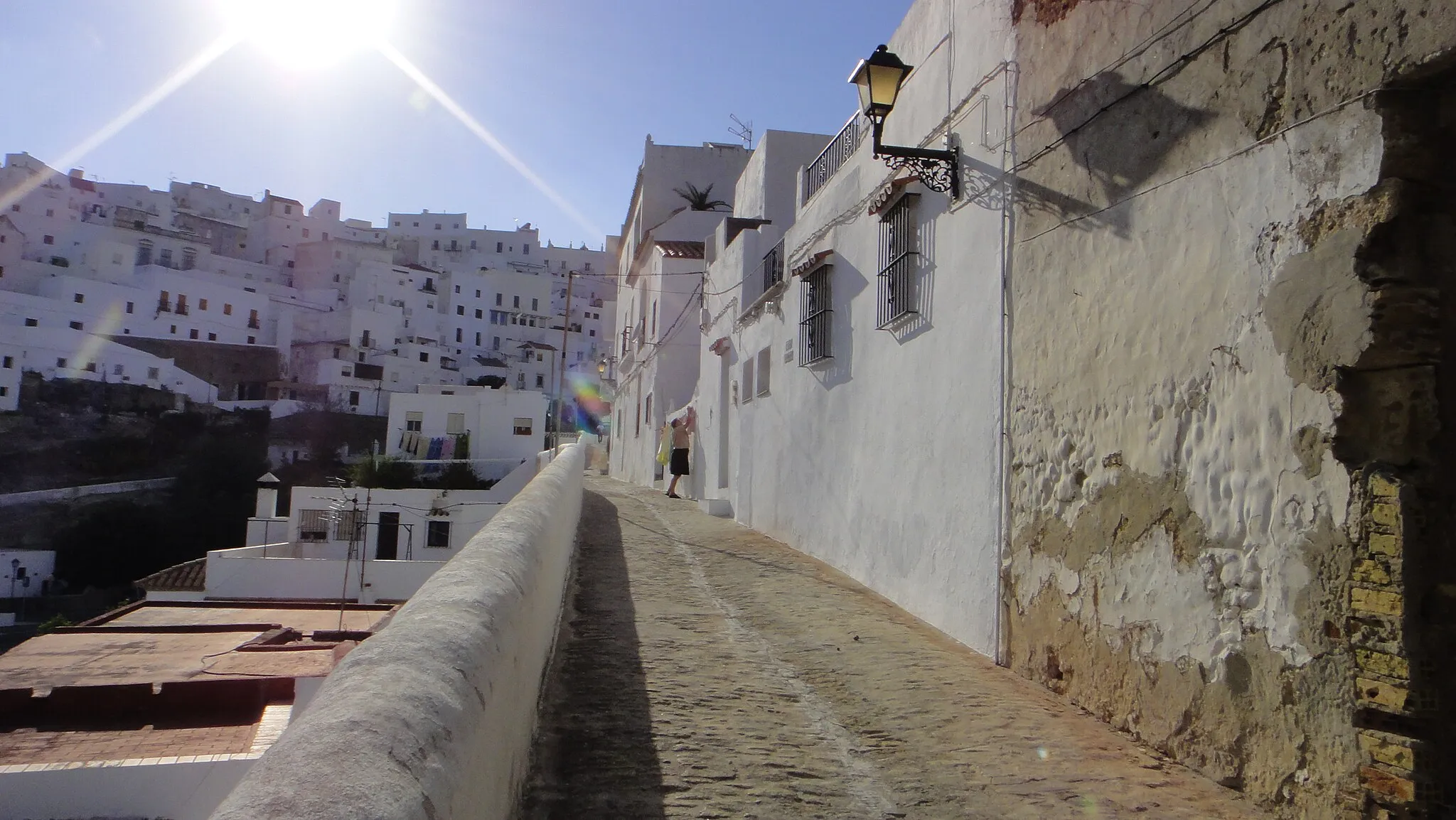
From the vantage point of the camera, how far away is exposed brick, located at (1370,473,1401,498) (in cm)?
273

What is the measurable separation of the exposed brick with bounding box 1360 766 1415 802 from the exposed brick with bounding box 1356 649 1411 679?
29 centimetres

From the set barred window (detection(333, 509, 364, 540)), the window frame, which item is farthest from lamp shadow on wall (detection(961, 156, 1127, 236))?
the window frame

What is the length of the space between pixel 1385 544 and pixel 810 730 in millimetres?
2393

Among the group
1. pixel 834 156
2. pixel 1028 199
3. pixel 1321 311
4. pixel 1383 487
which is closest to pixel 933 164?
pixel 1028 199

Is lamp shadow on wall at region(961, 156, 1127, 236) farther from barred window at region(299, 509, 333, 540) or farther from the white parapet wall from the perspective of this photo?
barred window at region(299, 509, 333, 540)

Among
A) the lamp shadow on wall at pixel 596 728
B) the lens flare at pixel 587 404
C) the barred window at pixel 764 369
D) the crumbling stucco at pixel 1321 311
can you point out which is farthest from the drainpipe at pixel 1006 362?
the lens flare at pixel 587 404

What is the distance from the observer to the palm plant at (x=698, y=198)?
96.6 feet

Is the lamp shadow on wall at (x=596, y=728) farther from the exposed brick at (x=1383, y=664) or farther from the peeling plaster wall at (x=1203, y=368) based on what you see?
the exposed brick at (x=1383, y=664)

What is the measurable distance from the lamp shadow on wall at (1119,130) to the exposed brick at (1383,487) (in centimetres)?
160

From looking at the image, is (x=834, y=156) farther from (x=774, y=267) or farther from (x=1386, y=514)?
(x=1386, y=514)

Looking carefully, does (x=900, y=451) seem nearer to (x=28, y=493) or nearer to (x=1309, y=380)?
(x=1309, y=380)

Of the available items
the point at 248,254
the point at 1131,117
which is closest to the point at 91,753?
the point at 1131,117

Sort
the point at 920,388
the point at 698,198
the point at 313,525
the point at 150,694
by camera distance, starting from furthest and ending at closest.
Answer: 1. the point at 698,198
2. the point at 313,525
3. the point at 150,694
4. the point at 920,388

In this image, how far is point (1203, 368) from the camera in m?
3.60
